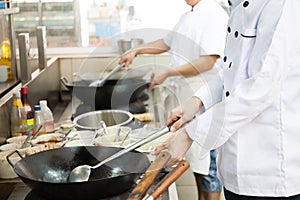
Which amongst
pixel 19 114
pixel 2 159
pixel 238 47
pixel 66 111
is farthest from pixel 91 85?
pixel 238 47

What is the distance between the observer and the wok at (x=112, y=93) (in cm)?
250

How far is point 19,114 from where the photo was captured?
2.07 m

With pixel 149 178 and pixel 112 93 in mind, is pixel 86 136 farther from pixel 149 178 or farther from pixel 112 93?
pixel 149 178

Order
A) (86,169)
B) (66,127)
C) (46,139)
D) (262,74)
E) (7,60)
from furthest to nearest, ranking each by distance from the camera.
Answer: (7,60), (66,127), (46,139), (86,169), (262,74)

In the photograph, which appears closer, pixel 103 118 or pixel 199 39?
pixel 103 118

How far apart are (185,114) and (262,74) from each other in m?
0.36

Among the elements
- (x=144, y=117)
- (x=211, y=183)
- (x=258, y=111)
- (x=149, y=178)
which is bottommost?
(x=211, y=183)

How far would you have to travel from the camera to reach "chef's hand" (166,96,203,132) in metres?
1.43

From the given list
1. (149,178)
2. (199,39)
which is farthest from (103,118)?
(149,178)

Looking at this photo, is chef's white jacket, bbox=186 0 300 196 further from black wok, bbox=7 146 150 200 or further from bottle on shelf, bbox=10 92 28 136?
bottle on shelf, bbox=10 92 28 136

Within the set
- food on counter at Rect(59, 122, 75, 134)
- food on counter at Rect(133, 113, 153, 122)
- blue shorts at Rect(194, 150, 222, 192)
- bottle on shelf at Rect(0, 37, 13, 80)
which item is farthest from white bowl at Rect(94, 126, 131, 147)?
bottle on shelf at Rect(0, 37, 13, 80)

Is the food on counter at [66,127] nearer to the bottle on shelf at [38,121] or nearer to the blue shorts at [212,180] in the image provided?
the bottle on shelf at [38,121]

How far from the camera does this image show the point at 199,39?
2.52 metres

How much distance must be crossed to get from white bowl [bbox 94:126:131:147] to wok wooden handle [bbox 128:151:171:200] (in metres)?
0.53
